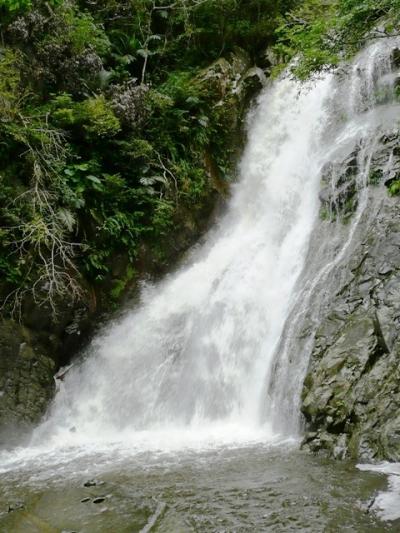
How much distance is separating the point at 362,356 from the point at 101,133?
282 inches

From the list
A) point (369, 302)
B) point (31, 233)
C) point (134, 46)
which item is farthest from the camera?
point (134, 46)

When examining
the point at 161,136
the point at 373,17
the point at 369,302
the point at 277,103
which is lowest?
the point at 369,302

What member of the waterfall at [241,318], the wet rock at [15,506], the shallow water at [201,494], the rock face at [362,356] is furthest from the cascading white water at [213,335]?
the wet rock at [15,506]

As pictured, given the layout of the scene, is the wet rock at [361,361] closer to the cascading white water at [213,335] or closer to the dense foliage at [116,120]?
the cascading white water at [213,335]

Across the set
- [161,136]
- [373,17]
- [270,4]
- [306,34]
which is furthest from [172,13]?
[373,17]

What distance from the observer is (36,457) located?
7551mm

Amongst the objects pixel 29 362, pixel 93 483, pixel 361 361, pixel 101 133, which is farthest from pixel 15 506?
pixel 101 133

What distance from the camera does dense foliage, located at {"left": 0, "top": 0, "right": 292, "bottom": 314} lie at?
905 centimetres

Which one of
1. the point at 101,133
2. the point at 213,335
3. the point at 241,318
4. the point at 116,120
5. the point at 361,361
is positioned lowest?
the point at 361,361

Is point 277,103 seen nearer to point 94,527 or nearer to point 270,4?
point 270,4

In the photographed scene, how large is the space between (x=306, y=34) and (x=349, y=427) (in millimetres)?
5197

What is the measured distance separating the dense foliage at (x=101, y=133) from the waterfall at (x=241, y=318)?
46.0 inches

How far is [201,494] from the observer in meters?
5.09

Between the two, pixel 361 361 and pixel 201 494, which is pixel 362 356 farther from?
pixel 201 494
